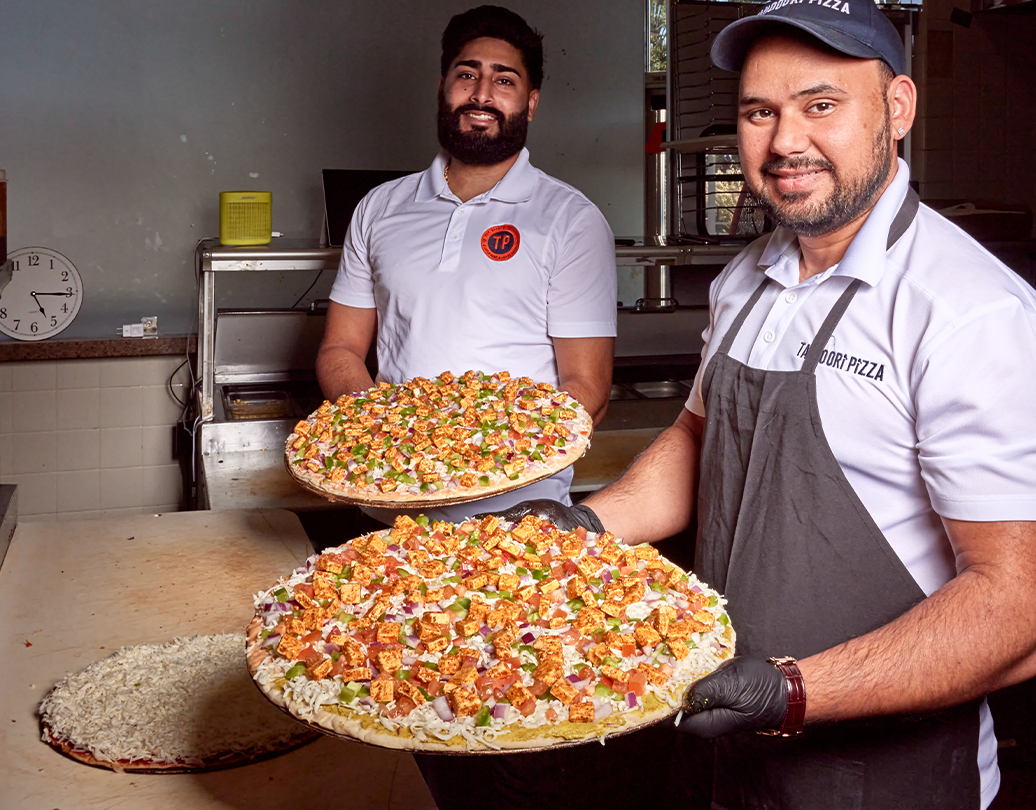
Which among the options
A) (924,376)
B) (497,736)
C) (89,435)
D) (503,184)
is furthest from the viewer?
(89,435)

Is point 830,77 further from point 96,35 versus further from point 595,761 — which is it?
point 96,35

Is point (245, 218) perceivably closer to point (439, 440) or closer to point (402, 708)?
point (439, 440)

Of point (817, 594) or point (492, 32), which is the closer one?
point (817, 594)

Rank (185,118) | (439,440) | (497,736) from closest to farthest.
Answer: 1. (497,736)
2. (439,440)
3. (185,118)

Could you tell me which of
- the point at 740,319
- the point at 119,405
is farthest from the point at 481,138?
the point at 119,405

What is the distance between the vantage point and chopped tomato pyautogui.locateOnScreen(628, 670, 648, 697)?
1.12 meters

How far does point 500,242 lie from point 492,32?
0.53 meters

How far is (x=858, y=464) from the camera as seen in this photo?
1311 millimetres

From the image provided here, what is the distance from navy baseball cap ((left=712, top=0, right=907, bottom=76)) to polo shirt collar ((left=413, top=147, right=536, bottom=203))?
108cm

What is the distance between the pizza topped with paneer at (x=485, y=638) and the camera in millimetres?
1079

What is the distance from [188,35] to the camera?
4.33 meters

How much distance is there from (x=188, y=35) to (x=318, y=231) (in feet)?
3.36

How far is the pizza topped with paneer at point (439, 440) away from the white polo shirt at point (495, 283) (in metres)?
0.13

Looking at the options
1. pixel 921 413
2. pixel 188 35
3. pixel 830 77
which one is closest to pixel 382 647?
pixel 921 413
